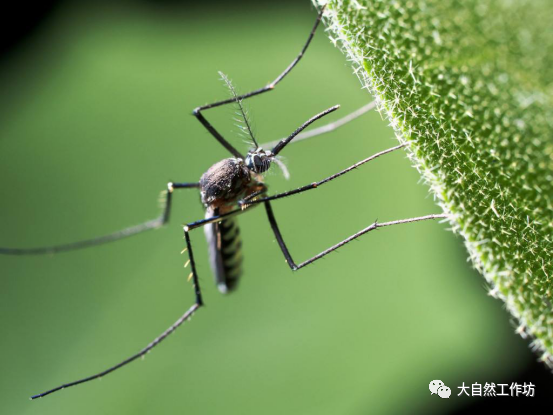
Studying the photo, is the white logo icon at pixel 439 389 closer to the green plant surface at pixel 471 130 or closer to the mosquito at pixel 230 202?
the mosquito at pixel 230 202

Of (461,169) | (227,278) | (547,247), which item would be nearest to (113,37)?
(227,278)

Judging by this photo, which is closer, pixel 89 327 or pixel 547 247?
pixel 547 247

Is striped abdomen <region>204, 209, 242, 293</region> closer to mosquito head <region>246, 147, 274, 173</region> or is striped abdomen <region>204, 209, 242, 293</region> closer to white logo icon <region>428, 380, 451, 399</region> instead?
mosquito head <region>246, 147, 274, 173</region>

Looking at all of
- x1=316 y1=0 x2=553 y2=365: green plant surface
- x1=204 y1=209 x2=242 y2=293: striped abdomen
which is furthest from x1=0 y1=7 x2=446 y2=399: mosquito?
x1=316 y1=0 x2=553 y2=365: green plant surface

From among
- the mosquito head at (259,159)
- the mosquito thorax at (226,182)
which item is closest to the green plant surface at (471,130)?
the mosquito head at (259,159)

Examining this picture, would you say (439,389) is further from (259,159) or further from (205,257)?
(259,159)

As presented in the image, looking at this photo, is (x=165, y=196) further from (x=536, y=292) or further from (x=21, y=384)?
(x=536, y=292)
